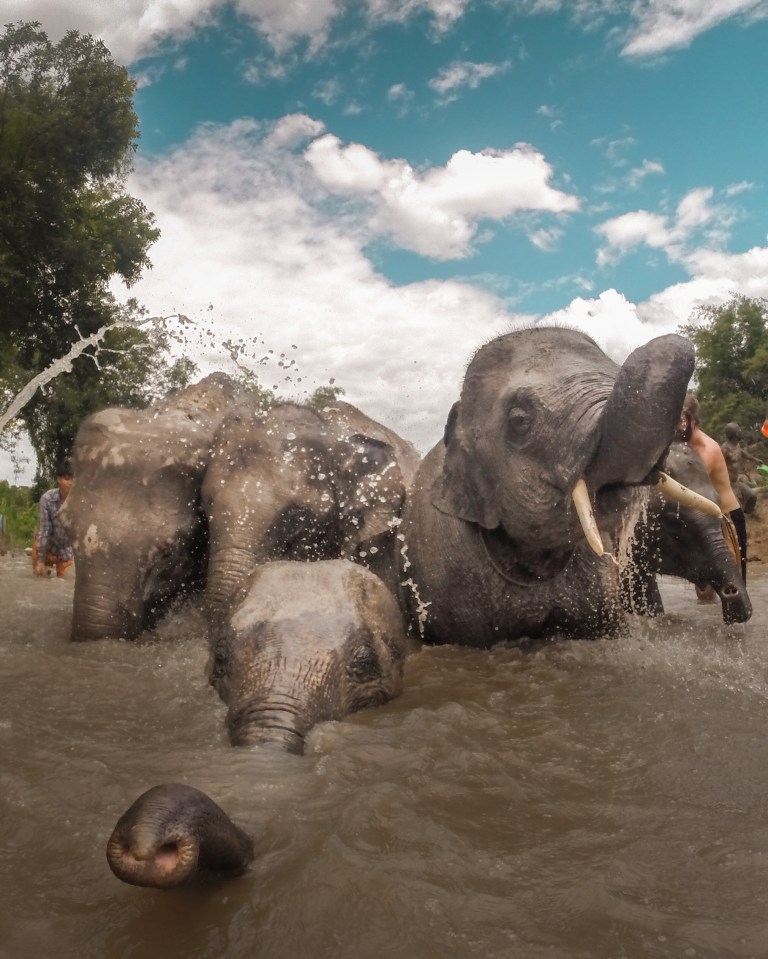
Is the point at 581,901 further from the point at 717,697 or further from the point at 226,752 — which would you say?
the point at 717,697

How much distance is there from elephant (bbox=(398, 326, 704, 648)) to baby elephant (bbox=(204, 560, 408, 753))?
0.96 m

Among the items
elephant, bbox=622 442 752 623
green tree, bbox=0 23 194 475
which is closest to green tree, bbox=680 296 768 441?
green tree, bbox=0 23 194 475

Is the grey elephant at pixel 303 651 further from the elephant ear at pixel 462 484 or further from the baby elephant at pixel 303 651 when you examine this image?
the elephant ear at pixel 462 484

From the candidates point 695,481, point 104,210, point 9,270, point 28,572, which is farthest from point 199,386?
point 104,210

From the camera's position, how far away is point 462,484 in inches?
215

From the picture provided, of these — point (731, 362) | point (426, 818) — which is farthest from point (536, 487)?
point (731, 362)

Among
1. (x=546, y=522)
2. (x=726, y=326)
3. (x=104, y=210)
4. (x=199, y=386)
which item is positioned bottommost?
(x=546, y=522)

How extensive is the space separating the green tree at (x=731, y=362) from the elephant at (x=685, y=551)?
123 feet

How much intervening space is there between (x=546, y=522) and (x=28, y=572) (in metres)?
11.0

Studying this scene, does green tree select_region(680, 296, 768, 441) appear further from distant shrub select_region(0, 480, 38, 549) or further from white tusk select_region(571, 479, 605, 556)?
white tusk select_region(571, 479, 605, 556)

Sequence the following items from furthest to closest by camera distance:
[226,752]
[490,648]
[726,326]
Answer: [726,326] < [490,648] < [226,752]

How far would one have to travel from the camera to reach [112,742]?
3.57 metres

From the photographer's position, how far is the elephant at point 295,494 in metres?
5.82

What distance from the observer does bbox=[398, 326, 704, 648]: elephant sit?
4.14 metres
